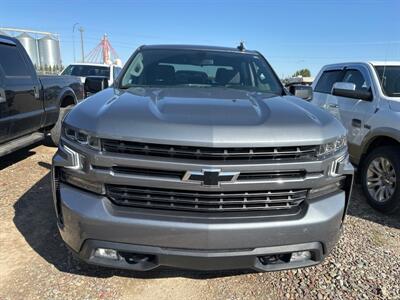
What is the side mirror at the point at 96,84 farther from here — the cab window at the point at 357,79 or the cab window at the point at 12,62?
the cab window at the point at 357,79

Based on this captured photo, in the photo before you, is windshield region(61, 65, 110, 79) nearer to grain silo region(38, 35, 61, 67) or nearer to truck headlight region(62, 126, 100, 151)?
truck headlight region(62, 126, 100, 151)

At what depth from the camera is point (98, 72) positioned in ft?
46.5

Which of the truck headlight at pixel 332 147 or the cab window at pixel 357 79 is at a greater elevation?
the cab window at pixel 357 79

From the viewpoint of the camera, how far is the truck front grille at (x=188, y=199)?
2.34 meters

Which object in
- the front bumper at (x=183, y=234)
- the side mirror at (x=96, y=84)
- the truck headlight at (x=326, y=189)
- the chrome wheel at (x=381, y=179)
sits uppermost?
the side mirror at (x=96, y=84)

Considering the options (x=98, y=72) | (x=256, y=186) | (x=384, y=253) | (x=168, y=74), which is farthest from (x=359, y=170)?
(x=98, y=72)

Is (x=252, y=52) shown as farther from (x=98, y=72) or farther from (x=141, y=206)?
(x=98, y=72)

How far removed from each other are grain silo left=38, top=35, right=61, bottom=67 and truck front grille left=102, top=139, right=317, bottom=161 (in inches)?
1088

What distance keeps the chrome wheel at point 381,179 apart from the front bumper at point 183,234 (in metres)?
2.30

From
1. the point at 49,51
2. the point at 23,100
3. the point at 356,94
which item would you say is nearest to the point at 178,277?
the point at 356,94

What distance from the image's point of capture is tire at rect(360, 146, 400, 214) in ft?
14.1

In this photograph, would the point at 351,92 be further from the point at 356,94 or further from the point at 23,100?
the point at 23,100

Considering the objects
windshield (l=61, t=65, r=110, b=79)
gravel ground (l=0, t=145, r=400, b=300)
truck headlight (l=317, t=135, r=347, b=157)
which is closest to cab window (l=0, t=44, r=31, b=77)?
gravel ground (l=0, t=145, r=400, b=300)

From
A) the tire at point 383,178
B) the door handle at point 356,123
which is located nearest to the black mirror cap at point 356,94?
the door handle at point 356,123
